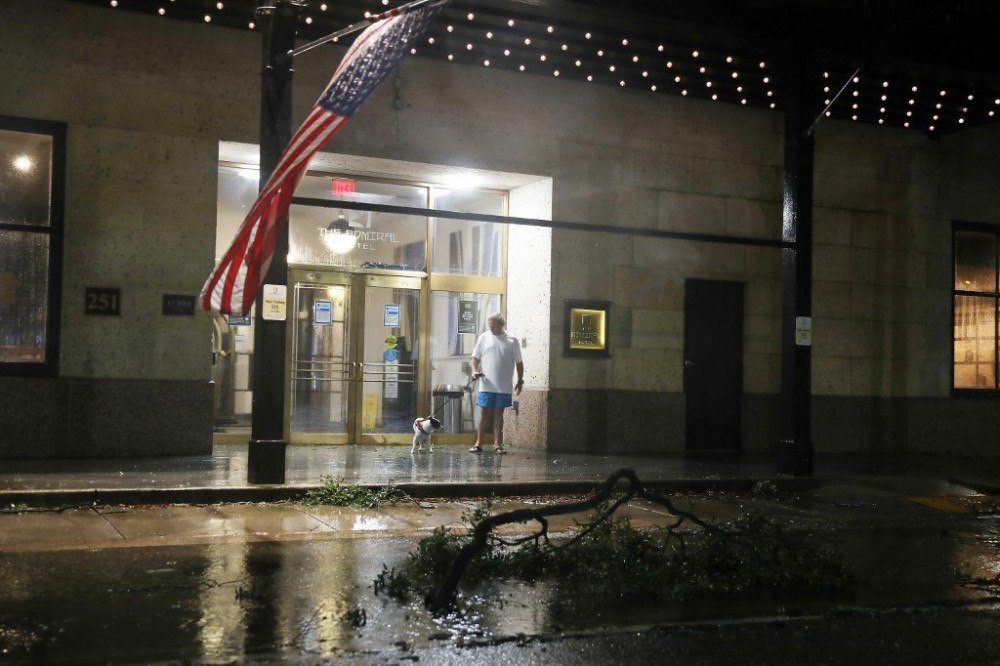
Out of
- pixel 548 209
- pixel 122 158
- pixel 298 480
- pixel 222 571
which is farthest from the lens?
pixel 548 209

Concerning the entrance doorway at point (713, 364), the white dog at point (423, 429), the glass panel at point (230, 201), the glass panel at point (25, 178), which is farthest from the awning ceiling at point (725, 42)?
the white dog at point (423, 429)

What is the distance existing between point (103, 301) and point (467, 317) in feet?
17.3

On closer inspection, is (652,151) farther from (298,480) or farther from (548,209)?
(298,480)

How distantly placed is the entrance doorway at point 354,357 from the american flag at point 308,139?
5449 mm

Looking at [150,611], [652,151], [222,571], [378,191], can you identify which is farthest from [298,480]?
[652,151]

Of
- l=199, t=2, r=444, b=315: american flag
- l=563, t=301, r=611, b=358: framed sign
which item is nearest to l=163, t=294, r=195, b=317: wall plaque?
l=199, t=2, r=444, b=315: american flag

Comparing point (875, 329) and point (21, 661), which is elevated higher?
point (875, 329)

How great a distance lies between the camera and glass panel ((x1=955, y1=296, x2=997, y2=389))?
17.4 m

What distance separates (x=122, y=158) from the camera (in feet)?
40.5

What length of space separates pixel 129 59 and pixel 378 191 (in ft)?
12.8

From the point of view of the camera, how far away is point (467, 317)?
50.2 feet

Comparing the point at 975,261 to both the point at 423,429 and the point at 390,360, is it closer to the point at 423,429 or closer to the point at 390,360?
the point at 390,360

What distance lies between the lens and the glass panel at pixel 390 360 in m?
14.8

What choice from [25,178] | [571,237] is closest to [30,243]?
[25,178]
